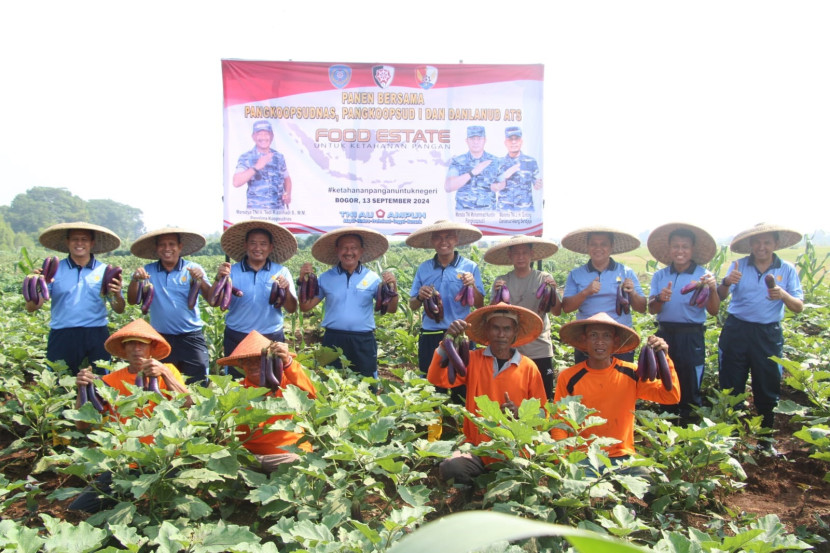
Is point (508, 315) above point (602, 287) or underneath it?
underneath

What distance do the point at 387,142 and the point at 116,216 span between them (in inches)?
4674

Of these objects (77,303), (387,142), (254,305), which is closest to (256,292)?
(254,305)

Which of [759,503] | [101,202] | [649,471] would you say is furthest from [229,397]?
[101,202]

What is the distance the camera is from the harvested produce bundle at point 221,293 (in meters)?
4.46

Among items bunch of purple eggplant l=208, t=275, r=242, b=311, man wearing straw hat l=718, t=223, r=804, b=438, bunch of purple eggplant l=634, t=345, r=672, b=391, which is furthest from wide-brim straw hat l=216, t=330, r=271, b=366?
man wearing straw hat l=718, t=223, r=804, b=438

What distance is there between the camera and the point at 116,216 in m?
110

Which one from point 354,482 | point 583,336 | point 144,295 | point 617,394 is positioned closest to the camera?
point 354,482

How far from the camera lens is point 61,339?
15.4 ft

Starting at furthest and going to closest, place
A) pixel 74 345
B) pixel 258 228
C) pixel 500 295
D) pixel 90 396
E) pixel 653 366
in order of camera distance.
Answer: pixel 258 228
pixel 74 345
pixel 500 295
pixel 653 366
pixel 90 396

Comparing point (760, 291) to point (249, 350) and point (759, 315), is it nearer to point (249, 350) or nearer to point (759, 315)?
point (759, 315)

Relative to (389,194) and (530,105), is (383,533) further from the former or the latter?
(530,105)

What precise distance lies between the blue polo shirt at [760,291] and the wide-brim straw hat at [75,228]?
17.4 feet

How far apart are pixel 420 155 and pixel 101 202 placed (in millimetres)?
Answer: 122431

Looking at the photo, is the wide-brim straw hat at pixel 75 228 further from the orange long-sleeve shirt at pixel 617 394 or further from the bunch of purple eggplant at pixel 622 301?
the bunch of purple eggplant at pixel 622 301
